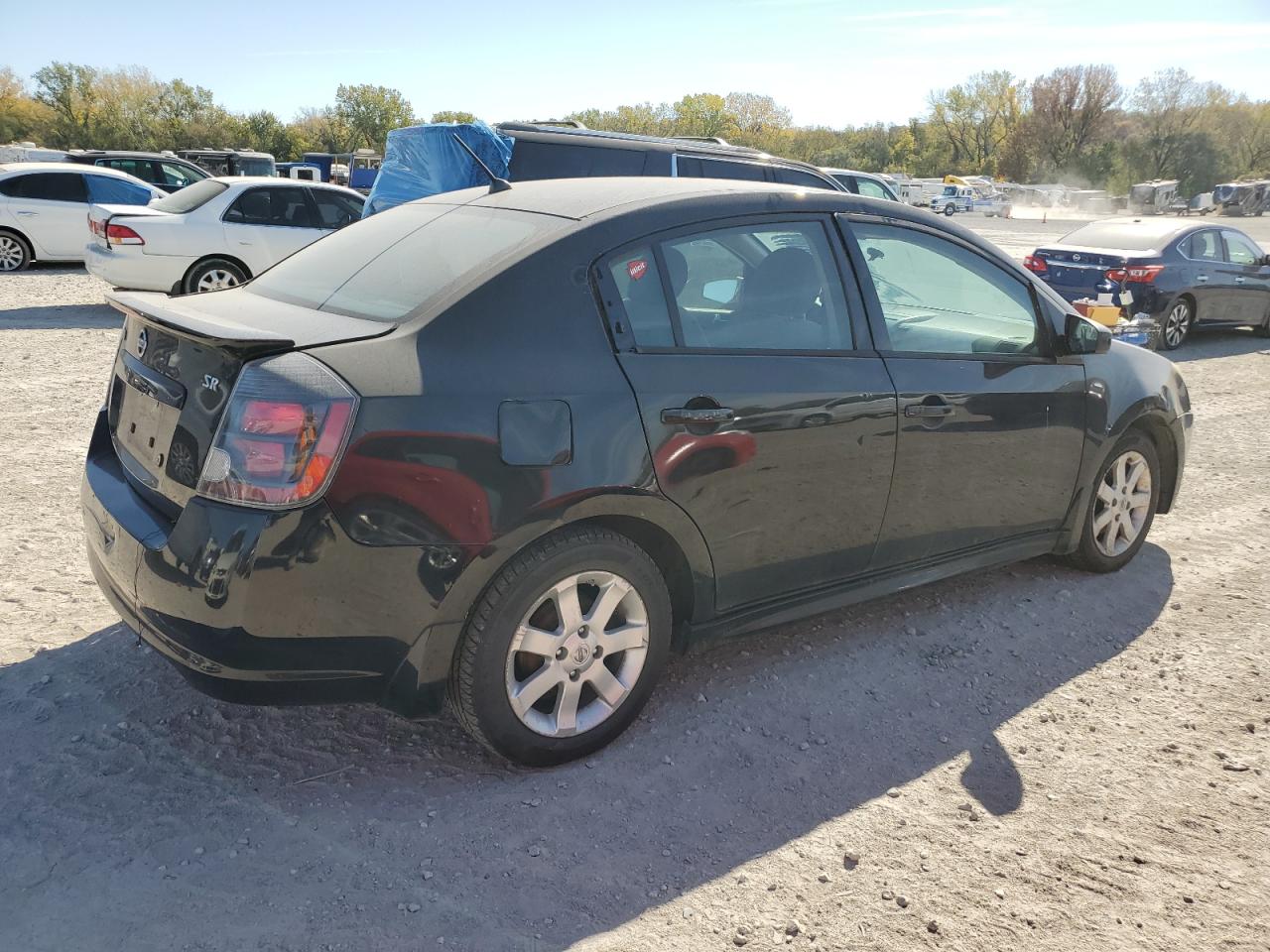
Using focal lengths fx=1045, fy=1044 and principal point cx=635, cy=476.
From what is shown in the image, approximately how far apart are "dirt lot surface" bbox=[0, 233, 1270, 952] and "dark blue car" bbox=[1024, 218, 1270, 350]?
28.6ft

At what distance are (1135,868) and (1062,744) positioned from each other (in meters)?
0.65

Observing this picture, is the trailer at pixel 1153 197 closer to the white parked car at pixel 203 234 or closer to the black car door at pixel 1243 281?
the black car door at pixel 1243 281

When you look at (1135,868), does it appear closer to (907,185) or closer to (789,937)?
(789,937)

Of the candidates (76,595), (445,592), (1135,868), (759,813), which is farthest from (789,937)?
(76,595)

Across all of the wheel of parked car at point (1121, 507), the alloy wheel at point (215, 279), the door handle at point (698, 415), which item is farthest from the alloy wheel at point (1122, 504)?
the alloy wheel at point (215, 279)

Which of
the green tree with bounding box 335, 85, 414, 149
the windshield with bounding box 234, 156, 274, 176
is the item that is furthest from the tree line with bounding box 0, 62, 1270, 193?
the windshield with bounding box 234, 156, 274, 176

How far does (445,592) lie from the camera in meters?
2.80

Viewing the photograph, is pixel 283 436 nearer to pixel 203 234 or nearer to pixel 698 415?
pixel 698 415

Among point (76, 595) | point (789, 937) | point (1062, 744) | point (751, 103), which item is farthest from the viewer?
point (751, 103)

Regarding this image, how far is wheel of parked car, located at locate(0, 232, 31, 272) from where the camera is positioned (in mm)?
15102

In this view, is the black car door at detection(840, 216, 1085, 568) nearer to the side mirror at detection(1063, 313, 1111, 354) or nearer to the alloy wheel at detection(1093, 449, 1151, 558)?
the side mirror at detection(1063, 313, 1111, 354)

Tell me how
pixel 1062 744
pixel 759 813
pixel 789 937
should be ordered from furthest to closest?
pixel 1062 744
pixel 759 813
pixel 789 937

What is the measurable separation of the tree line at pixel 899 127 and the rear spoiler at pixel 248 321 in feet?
252

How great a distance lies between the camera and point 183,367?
296cm
